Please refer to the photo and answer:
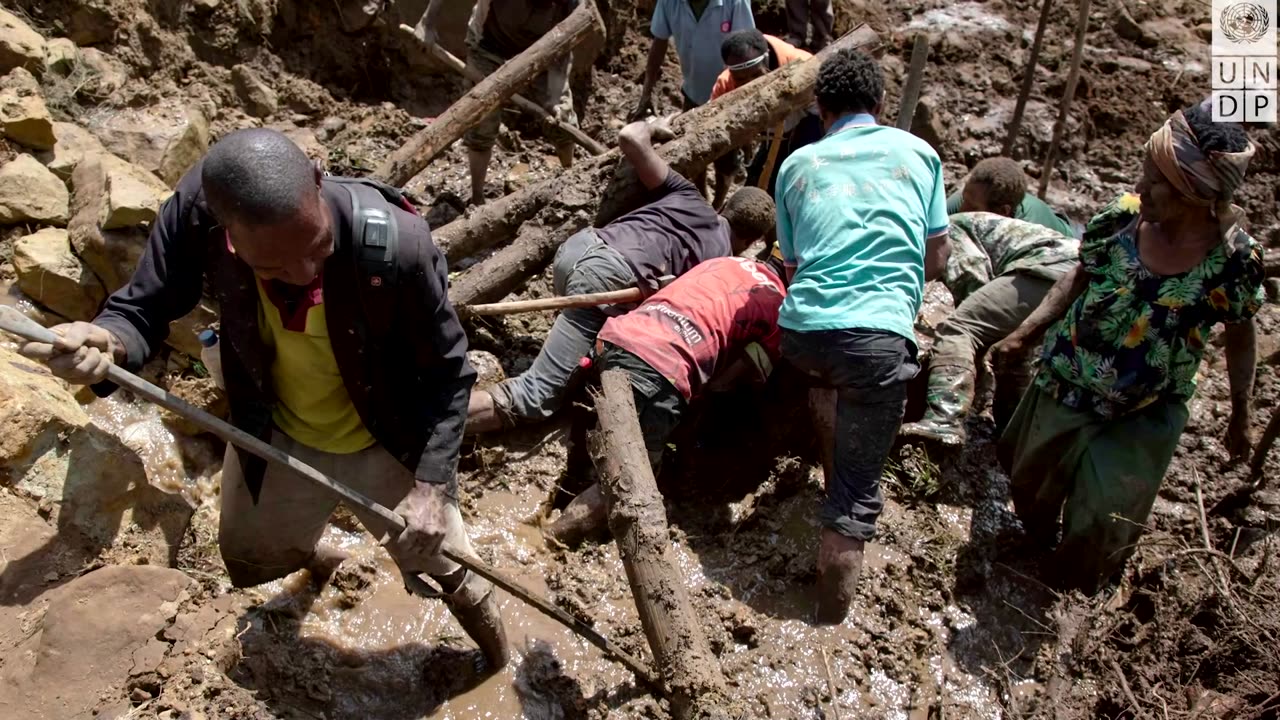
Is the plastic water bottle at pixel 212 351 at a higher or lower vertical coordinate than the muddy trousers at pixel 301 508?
higher

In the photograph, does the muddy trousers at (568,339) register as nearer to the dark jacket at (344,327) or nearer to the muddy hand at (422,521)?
the dark jacket at (344,327)

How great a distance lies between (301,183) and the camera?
6.57 ft

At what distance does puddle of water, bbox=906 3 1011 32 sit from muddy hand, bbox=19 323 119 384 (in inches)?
303

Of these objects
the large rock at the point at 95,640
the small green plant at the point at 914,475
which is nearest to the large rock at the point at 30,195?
the large rock at the point at 95,640

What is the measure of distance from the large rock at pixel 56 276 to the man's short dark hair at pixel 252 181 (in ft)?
7.18

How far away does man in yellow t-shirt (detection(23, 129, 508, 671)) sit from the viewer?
2018 millimetres

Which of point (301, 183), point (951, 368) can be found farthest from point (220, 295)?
point (951, 368)

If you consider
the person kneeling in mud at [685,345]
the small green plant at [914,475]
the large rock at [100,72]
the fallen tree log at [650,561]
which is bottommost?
the small green plant at [914,475]

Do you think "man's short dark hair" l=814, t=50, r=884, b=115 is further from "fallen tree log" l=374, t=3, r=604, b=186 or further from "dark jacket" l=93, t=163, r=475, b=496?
"fallen tree log" l=374, t=3, r=604, b=186

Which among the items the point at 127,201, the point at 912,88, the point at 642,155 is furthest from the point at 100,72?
the point at 912,88

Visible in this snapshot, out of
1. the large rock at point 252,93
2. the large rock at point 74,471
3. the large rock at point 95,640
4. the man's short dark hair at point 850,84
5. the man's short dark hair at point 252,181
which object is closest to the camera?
the man's short dark hair at point 252,181

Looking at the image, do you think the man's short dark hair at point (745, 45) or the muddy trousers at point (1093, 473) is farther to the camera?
the man's short dark hair at point (745, 45)

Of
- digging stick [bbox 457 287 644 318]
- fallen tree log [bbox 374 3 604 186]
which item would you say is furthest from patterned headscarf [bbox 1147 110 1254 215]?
fallen tree log [bbox 374 3 604 186]

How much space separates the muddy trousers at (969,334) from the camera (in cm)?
418
